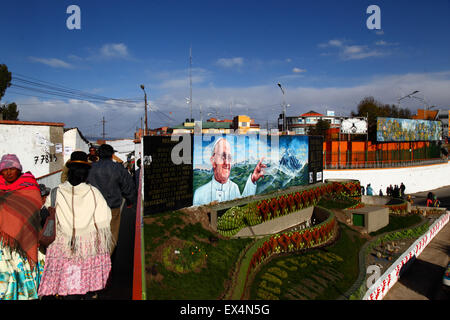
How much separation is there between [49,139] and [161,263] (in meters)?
18.1

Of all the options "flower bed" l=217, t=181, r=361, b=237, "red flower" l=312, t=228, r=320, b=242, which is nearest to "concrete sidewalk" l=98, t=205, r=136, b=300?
"flower bed" l=217, t=181, r=361, b=237

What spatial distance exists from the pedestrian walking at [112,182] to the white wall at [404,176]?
Result: 27.6 metres

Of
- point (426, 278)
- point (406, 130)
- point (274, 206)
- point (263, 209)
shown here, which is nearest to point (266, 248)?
point (263, 209)

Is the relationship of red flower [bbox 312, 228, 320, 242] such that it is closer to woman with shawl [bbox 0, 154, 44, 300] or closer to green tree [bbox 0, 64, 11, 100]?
woman with shawl [bbox 0, 154, 44, 300]

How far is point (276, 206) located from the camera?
16.1 m

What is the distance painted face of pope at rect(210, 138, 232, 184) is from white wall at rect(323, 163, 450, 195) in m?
18.8

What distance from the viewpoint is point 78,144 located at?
30109mm

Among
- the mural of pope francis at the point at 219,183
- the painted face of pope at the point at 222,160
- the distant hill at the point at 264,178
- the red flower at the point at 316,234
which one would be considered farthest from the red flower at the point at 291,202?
the painted face of pope at the point at 222,160

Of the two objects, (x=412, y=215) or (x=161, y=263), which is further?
(x=412, y=215)

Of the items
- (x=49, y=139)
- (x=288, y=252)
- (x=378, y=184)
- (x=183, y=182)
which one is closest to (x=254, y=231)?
(x=288, y=252)

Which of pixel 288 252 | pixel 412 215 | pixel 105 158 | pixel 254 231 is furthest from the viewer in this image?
pixel 412 215

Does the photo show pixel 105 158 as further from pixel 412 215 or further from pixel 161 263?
pixel 412 215

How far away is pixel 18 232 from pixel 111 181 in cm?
201
